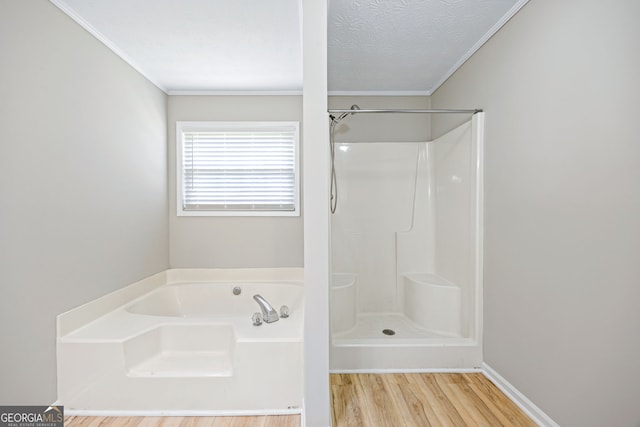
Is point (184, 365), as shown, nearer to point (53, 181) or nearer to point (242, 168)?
point (53, 181)

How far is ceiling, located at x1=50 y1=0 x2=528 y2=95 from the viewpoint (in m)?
1.79

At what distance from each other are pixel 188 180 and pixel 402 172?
7.30ft

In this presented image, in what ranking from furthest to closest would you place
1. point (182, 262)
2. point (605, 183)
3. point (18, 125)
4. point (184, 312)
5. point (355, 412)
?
point (182, 262)
point (184, 312)
point (355, 412)
point (18, 125)
point (605, 183)

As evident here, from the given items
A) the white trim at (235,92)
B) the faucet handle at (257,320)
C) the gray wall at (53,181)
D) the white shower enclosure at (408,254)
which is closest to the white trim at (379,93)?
the white trim at (235,92)

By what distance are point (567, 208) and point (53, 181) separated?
9.04ft

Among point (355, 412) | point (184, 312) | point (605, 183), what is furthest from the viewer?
point (184, 312)

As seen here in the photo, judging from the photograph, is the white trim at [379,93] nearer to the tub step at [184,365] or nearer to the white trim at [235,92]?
the white trim at [235,92]

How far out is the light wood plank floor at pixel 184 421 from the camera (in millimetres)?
1616

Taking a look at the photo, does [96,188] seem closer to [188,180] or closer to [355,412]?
[188,180]

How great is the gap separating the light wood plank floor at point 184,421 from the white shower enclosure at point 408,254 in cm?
59

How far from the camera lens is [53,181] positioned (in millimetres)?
1704

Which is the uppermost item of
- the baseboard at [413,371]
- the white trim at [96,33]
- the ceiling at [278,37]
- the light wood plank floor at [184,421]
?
the ceiling at [278,37]

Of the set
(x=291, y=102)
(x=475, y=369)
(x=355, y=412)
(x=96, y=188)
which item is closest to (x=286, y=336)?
(x=355, y=412)

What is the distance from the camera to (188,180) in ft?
10.1
